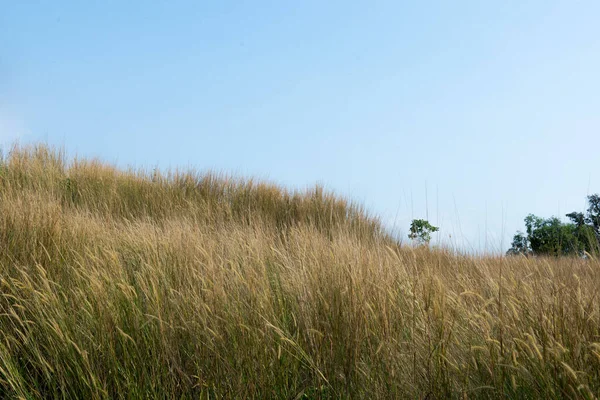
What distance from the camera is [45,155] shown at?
1173 centimetres

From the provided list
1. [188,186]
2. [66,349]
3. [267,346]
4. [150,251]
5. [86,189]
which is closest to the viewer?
[267,346]

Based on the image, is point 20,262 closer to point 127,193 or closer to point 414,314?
point 414,314

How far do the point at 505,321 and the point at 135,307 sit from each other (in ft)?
7.06

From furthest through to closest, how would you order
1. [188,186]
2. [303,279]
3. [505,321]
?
[188,186] < [303,279] < [505,321]

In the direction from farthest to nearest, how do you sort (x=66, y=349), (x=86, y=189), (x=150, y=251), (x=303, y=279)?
(x=86, y=189), (x=150, y=251), (x=303, y=279), (x=66, y=349)

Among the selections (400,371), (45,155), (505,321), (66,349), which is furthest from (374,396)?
(45,155)

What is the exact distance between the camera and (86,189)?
1018 centimetres

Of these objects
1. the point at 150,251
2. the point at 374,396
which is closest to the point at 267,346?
the point at 374,396

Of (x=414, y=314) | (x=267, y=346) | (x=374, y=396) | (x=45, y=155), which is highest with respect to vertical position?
(x=45, y=155)

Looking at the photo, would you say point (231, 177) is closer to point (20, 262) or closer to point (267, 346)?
point (20, 262)

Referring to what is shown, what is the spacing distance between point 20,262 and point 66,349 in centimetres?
213

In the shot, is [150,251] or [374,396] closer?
[374,396]

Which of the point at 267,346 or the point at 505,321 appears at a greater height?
the point at 505,321

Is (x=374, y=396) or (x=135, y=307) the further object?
(x=135, y=307)
